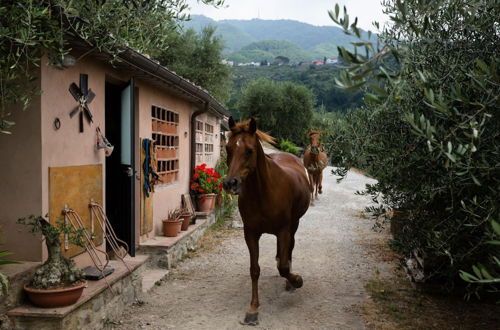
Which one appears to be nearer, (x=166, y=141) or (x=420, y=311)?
(x=420, y=311)

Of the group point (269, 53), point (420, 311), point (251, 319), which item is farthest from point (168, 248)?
point (269, 53)

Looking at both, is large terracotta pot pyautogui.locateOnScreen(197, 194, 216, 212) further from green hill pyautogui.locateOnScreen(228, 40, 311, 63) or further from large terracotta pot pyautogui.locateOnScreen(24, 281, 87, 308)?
green hill pyautogui.locateOnScreen(228, 40, 311, 63)

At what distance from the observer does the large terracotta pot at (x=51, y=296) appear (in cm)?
347

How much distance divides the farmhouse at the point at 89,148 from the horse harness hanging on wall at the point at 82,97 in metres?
0.01

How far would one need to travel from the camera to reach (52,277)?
358 cm

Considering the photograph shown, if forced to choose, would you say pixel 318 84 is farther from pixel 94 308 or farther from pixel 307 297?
pixel 94 308

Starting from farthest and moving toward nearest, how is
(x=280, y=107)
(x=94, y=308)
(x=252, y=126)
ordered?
(x=280, y=107) → (x=252, y=126) → (x=94, y=308)

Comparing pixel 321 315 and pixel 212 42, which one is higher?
pixel 212 42

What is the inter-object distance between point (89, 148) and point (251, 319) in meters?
2.58

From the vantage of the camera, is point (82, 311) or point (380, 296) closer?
point (82, 311)

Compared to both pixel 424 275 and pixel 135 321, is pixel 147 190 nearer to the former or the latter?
pixel 135 321

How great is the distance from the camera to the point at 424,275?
521cm

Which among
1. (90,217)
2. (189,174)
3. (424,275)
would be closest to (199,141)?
(189,174)

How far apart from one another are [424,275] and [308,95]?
3235 cm
